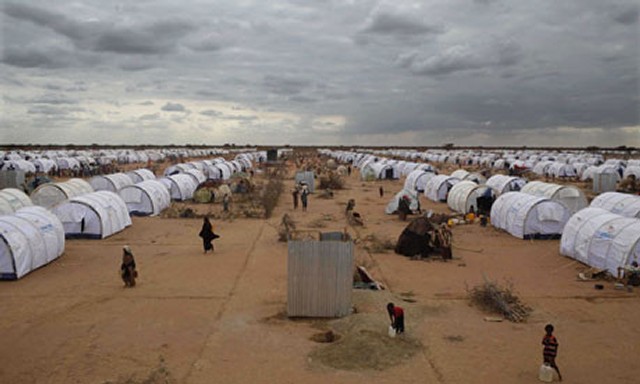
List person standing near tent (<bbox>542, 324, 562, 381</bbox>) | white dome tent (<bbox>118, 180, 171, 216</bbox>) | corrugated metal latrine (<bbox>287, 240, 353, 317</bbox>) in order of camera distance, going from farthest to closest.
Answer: white dome tent (<bbox>118, 180, 171, 216</bbox>), corrugated metal latrine (<bbox>287, 240, 353, 317</bbox>), person standing near tent (<bbox>542, 324, 562, 381</bbox>)

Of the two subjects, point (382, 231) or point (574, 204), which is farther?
point (574, 204)

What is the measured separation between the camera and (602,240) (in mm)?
15648

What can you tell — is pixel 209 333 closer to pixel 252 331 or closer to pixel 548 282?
pixel 252 331

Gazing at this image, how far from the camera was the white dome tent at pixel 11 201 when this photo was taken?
2222 centimetres

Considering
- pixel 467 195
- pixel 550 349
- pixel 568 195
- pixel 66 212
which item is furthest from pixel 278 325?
pixel 568 195

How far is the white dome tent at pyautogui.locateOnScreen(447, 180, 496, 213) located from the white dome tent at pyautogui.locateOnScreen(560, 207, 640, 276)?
9318 millimetres

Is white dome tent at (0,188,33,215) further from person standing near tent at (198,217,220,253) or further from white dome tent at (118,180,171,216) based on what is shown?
person standing near tent at (198,217,220,253)

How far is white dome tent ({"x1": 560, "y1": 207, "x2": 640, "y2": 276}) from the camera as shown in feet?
47.9

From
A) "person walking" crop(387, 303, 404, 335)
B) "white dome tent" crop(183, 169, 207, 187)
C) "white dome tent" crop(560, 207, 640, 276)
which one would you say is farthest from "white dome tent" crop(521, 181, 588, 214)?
"white dome tent" crop(183, 169, 207, 187)

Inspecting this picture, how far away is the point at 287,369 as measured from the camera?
8750 mm

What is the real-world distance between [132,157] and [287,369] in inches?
3124

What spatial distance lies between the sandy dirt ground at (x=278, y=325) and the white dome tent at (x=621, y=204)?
242 inches

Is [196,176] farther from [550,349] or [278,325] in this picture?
[550,349]

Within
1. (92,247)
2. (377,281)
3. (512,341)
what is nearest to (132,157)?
(92,247)
